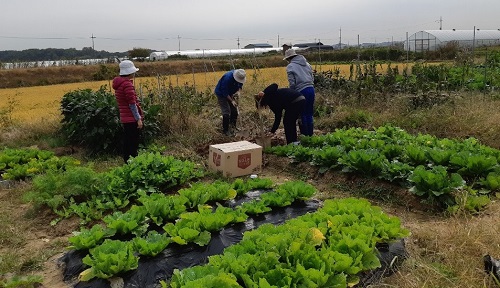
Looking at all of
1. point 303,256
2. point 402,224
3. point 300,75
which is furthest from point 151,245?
point 300,75

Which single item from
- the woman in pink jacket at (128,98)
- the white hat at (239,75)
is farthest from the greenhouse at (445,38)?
the woman in pink jacket at (128,98)

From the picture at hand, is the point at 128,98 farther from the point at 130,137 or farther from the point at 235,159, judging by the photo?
the point at 235,159

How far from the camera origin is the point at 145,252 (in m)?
3.38

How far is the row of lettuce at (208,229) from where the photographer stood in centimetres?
278

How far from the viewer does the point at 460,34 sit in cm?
3744

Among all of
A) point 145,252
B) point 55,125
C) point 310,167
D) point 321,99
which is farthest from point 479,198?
point 55,125

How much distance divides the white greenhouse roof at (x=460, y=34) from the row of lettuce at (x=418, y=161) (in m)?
32.9

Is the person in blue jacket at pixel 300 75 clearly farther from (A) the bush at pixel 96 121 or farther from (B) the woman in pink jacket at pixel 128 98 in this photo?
→ (A) the bush at pixel 96 121

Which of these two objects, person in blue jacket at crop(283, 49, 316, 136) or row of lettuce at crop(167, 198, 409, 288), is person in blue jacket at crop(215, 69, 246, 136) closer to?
person in blue jacket at crop(283, 49, 316, 136)

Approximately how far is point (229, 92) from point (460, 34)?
35.9 metres

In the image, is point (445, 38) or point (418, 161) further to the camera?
point (445, 38)

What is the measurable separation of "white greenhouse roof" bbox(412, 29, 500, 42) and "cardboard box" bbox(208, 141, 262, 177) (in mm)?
33969

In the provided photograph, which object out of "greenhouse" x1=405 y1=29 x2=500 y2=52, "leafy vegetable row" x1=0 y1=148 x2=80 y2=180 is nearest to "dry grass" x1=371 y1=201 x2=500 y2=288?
"leafy vegetable row" x1=0 y1=148 x2=80 y2=180

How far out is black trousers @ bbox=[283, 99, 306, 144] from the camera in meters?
6.95
